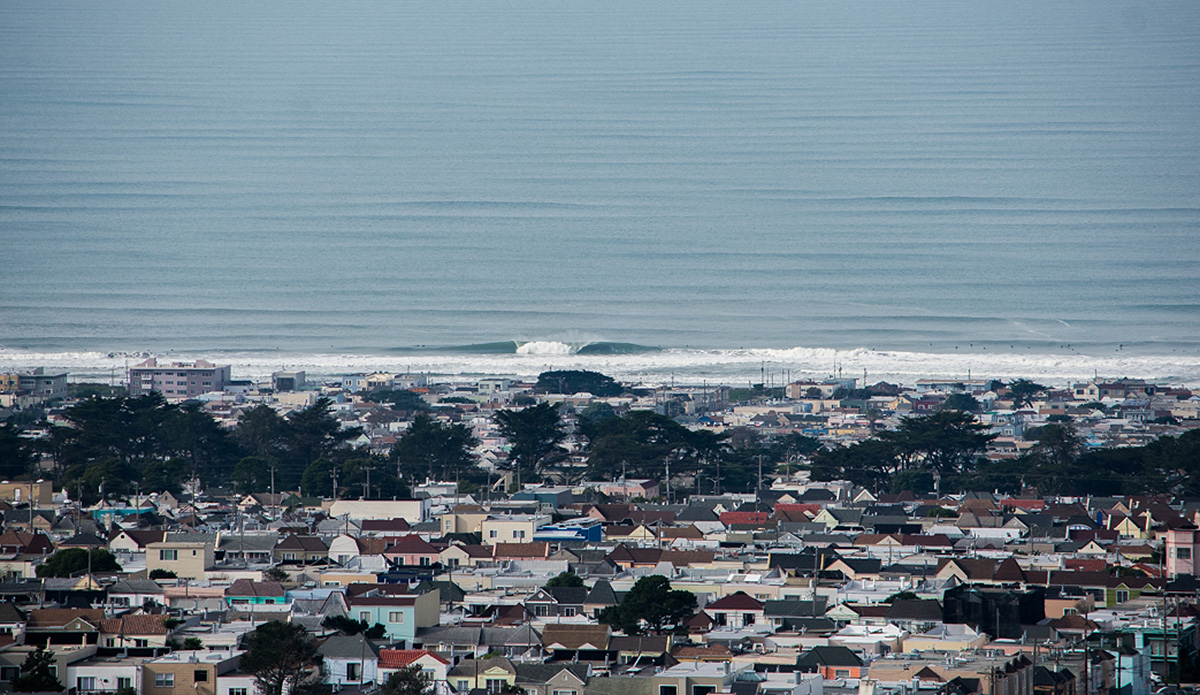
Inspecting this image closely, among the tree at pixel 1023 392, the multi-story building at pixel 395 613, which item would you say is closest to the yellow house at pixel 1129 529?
the multi-story building at pixel 395 613

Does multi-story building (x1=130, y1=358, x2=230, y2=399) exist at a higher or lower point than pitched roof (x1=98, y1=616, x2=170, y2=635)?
higher

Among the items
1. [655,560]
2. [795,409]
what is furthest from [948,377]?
[655,560]

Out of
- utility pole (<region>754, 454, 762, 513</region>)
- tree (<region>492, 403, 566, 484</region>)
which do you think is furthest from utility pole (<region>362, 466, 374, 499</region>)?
utility pole (<region>754, 454, 762, 513</region>)

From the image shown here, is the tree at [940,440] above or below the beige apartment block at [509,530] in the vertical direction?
above

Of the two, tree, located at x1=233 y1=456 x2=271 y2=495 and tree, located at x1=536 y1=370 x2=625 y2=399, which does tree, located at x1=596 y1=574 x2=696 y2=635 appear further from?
A: tree, located at x1=536 y1=370 x2=625 y2=399

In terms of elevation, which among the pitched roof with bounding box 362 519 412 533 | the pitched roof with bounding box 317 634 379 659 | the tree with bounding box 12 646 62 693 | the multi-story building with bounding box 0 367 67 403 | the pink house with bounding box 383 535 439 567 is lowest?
the tree with bounding box 12 646 62 693

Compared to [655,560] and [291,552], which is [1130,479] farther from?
[291,552]

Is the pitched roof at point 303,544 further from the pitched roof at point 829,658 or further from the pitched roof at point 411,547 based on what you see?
the pitched roof at point 829,658
